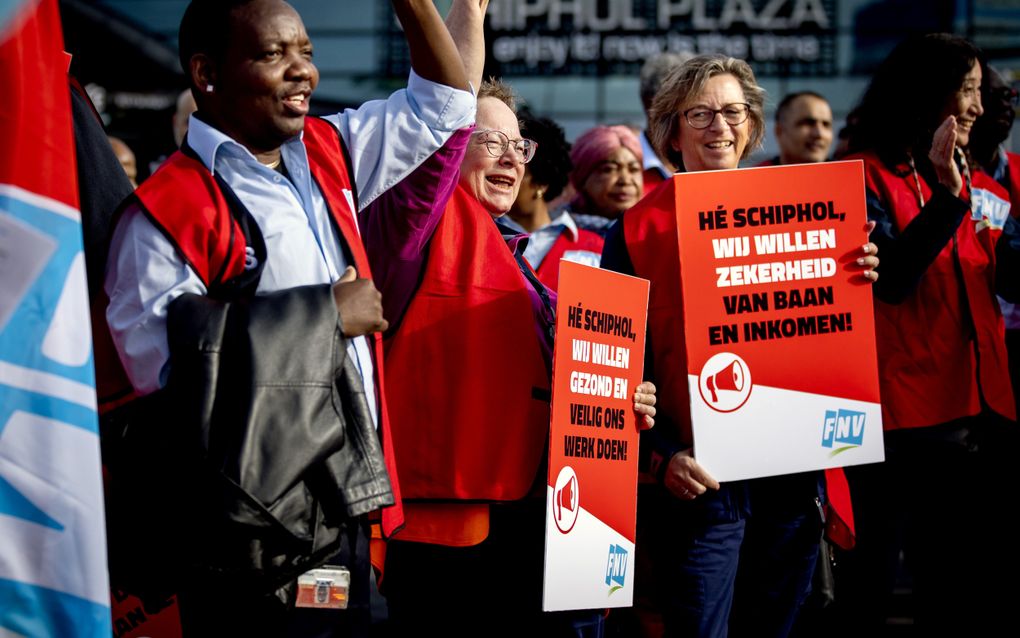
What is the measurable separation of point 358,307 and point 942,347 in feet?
7.61

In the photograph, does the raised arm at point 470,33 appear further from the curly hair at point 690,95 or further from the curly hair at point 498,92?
the curly hair at point 690,95

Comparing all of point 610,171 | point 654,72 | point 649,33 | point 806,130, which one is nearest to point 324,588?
point 610,171

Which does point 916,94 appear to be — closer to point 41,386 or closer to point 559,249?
point 559,249

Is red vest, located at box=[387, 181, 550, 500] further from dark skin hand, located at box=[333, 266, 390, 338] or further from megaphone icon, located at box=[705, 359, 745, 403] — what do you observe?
dark skin hand, located at box=[333, 266, 390, 338]

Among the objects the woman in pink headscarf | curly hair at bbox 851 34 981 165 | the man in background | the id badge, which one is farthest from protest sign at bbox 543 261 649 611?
the man in background

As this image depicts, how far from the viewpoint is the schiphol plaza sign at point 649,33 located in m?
19.1

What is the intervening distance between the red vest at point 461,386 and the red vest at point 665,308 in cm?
44

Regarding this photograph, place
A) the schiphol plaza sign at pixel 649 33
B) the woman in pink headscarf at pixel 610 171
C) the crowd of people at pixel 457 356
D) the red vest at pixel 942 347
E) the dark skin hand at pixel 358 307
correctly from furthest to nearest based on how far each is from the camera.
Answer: the schiphol plaza sign at pixel 649 33
the woman in pink headscarf at pixel 610 171
the red vest at pixel 942 347
the dark skin hand at pixel 358 307
the crowd of people at pixel 457 356

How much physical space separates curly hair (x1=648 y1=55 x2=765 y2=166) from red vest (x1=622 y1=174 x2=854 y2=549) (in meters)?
0.28

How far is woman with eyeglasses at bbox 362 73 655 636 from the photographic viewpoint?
287 centimetres

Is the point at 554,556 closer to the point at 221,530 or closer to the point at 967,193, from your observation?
the point at 221,530

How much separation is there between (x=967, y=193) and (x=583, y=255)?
136 centimetres

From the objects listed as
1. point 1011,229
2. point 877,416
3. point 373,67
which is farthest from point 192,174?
point 373,67

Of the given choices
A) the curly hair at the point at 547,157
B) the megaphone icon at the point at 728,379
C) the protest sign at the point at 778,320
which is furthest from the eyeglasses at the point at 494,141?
the curly hair at the point at 547,157
